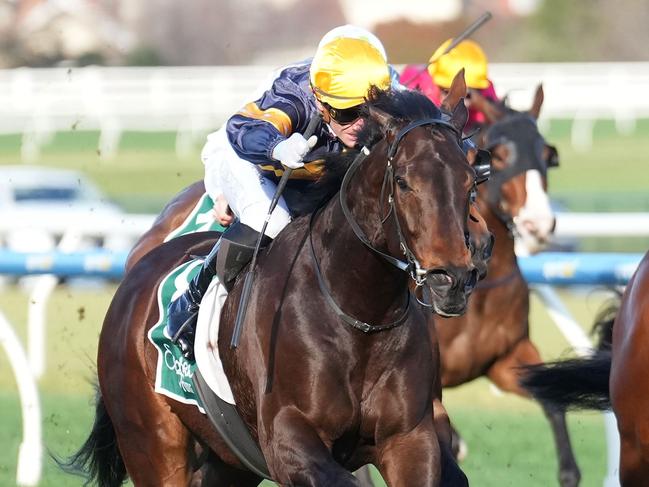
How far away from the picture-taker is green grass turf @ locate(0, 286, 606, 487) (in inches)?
243

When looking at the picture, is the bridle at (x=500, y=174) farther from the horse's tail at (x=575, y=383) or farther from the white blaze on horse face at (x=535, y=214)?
the horse's tail at (x=575, y=383)

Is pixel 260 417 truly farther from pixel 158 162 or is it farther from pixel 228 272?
pixel 158 162

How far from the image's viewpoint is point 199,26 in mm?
34719

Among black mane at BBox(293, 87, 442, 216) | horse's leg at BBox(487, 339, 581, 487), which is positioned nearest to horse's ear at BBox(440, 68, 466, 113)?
black mane at BBox(293, 87, 442, 216)

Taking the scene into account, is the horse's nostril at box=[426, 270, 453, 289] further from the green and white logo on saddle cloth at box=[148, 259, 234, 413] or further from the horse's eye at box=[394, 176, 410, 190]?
the green and white logo on saddle cloth at box=[148, 259, 234, 413]

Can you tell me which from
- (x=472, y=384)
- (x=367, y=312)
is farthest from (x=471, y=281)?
(x=472, y=384)

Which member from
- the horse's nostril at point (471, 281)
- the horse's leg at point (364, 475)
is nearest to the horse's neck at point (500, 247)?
the horse's leg at point (364, 475)

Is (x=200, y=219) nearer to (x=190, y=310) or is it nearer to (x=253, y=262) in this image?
(x=190, y=310)

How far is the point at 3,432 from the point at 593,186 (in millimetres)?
16222

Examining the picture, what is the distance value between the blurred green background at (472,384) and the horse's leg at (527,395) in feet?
1.04

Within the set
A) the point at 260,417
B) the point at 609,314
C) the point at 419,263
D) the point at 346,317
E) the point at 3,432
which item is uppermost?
the point at 419,263

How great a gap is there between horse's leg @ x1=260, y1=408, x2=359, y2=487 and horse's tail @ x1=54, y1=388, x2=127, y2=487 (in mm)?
1297

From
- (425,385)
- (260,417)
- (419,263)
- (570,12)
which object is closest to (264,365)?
(260,417)

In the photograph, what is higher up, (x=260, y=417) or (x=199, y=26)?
(x=260, y=417)
